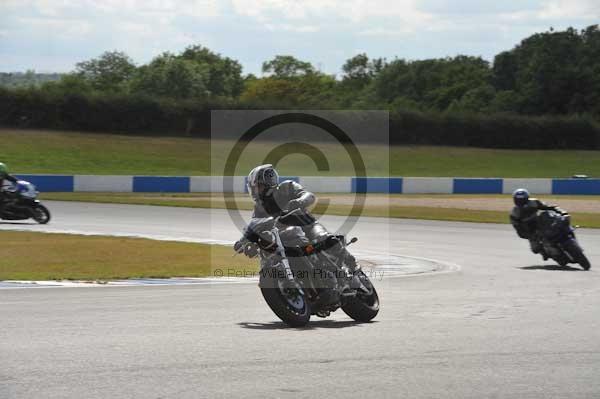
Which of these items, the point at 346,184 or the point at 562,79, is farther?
the point at 562,79

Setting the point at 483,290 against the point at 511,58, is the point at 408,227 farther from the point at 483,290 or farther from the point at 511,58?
the point at 511,58

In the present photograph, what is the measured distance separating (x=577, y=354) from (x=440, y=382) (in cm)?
162

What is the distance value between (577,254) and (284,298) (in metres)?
8.03

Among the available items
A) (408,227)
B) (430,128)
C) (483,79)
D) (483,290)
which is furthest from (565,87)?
(483,290)

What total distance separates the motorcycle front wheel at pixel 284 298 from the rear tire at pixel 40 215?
14.2 meters

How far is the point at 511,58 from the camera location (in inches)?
3789

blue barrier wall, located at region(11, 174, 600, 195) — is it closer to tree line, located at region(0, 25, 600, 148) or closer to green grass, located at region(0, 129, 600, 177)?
green grass, located at region(0, 129, 600, 177)

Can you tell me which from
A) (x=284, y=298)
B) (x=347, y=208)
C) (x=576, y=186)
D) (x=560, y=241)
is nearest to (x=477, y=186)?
(x=576, y=186)

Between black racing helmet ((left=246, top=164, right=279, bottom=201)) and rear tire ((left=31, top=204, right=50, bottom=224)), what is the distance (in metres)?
13.8

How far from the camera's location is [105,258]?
15.3m

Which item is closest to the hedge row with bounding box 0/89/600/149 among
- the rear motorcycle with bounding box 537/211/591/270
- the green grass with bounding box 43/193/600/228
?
the green grass with bounding box 43/193/600/228

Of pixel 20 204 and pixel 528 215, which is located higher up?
pixel 528 215

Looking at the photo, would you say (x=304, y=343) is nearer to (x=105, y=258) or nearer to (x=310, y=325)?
(x=310, y=325)

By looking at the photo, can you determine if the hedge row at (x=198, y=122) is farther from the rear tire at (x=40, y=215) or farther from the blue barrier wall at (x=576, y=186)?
the rear tire at (x=40, y=215)
